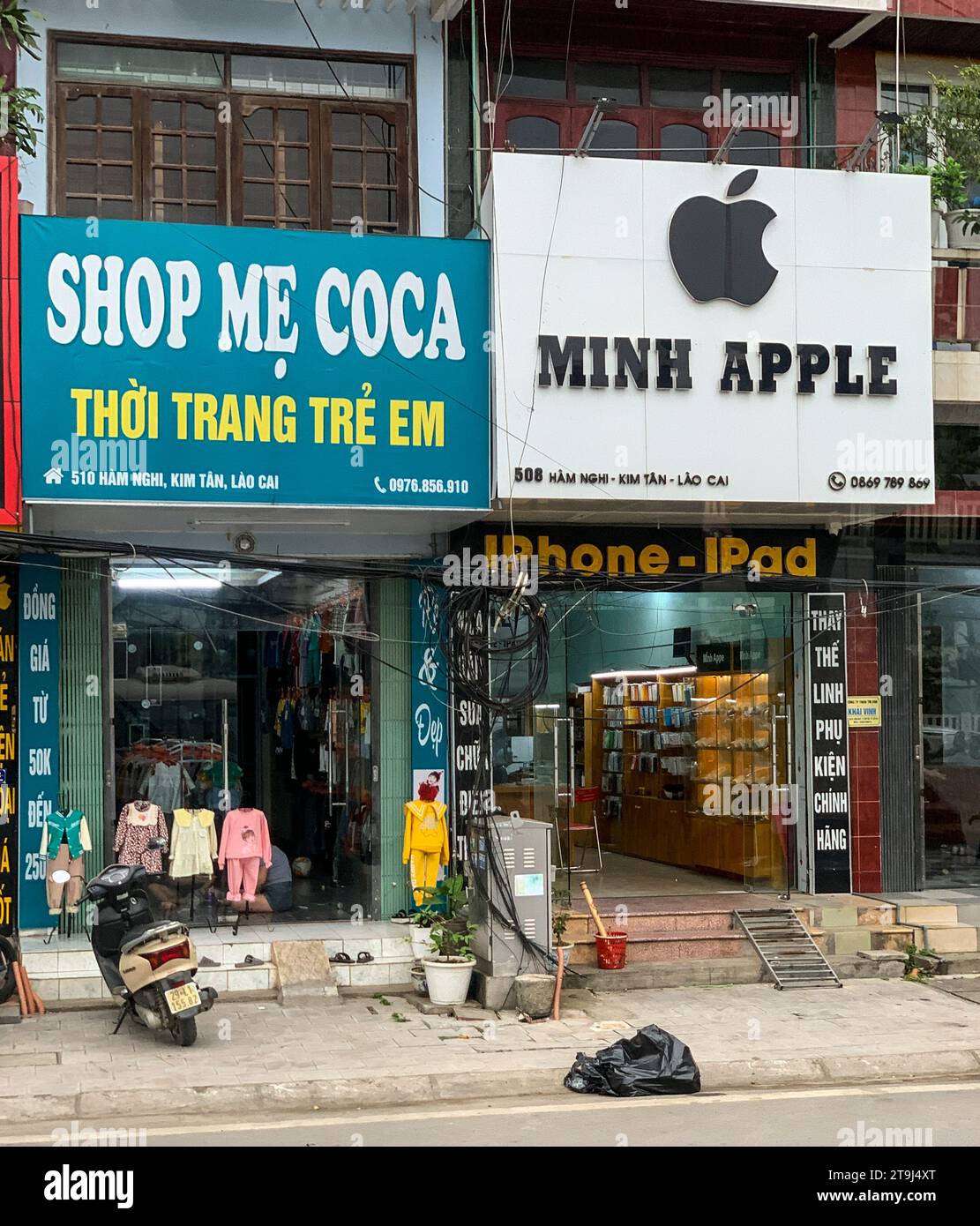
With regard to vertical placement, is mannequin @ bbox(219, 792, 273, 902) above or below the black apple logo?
below

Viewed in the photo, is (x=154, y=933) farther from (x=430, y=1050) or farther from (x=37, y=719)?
(x=37, y=719)

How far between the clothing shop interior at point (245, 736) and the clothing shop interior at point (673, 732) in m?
1.66

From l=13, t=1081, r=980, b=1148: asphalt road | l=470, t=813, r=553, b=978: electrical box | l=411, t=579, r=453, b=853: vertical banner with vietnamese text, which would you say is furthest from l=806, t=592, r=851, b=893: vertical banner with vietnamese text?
l=13, t=1081, r=980, b=1148: asphalt road

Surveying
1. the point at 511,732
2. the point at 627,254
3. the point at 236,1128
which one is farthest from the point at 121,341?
the point at 236,1128

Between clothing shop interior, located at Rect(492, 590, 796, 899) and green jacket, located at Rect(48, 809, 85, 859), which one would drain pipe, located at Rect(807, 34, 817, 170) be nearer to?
clothing shop interior, located at Rect(492, 590, 796, 899)

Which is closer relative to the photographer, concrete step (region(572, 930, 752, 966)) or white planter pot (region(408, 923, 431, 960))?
white planter pot (region(408, 923, 431, 960))

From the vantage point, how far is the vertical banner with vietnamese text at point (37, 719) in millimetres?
13195

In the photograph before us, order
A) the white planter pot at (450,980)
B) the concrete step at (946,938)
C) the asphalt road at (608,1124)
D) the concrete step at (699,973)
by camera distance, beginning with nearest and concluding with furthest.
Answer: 1. the asphalt road at (608,1124)
2. the white planter pot at (450,980)
3. the concrete step at (699,973)
4. the concrete step at (946,938)

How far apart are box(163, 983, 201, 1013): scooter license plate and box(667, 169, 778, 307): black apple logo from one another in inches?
285

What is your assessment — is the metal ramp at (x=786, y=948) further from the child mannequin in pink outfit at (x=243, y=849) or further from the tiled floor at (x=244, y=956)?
the child mannequin in pink outfit at (x=243, y=849)

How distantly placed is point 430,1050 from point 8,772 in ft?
15.1

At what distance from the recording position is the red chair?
16.0 m

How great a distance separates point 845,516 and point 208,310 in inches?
251

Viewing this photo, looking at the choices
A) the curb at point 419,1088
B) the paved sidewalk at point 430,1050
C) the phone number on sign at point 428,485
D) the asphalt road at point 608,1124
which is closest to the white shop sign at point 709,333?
the phone number on sign at point 428,485
